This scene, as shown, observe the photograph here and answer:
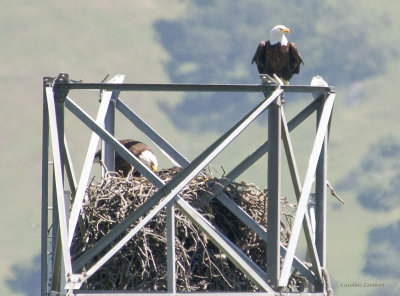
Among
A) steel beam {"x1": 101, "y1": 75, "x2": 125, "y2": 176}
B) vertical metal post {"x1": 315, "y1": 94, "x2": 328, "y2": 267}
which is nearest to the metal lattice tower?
vertical metal post {"x1": 315, "y1": 94, "x2": 328, "y2": 267}

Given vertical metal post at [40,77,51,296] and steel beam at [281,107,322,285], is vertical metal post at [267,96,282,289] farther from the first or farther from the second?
vertical metal post at [40,77,51,296]

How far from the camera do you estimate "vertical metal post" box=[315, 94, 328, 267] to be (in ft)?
44.4

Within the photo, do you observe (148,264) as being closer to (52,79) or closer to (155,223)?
(155,223)

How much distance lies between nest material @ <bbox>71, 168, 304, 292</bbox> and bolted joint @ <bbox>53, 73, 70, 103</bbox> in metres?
1.55

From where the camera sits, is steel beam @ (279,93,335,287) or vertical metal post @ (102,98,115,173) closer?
steel beam @ (279,93,335,287)

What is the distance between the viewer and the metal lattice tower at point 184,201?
41.0ft

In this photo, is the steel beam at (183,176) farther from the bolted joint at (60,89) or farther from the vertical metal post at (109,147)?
the vertical metal post at (109,147)

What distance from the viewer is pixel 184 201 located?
12781mm

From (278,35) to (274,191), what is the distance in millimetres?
4714

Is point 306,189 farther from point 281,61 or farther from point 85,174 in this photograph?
point 281,61

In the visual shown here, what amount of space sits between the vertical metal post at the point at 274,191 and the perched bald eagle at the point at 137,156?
4.41m

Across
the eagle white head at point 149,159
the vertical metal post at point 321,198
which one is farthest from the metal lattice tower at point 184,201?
the eagle white head at point 149,159

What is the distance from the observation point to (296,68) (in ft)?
54.9

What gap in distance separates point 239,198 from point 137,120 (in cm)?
199
